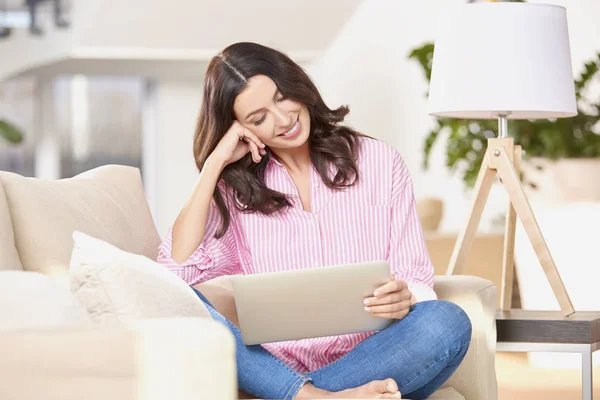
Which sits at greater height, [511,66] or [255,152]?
[511,66]

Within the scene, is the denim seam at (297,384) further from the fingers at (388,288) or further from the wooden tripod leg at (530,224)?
the wooden tripod leg at (530,224)

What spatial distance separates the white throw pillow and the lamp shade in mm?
1178

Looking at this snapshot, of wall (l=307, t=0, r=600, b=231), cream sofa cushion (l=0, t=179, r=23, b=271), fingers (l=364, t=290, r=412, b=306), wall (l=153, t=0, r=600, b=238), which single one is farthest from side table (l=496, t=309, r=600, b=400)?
wall (l=307, t=0, r=600, b=231)

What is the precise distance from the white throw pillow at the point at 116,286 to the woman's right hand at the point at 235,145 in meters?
0.60

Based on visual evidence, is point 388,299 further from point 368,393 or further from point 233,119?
point 233,119

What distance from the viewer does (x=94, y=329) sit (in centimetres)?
123

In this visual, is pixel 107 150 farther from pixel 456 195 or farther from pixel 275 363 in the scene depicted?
pixel 275 363

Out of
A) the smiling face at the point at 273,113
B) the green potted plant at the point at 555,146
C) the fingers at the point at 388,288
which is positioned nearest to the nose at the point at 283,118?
the smiling face at the point at 273,113

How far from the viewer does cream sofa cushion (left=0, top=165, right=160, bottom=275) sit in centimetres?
189

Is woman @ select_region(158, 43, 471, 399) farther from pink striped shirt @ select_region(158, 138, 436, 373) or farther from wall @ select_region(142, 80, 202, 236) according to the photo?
wall @ select_region(142, 80, 202, 236)

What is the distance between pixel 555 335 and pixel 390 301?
70 centimetres

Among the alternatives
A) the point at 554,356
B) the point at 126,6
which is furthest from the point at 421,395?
the point at 126,6

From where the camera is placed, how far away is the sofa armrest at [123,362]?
1163 millimetres

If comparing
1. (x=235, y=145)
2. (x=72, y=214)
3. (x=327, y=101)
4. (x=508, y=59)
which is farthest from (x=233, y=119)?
(x=327, y=101)
